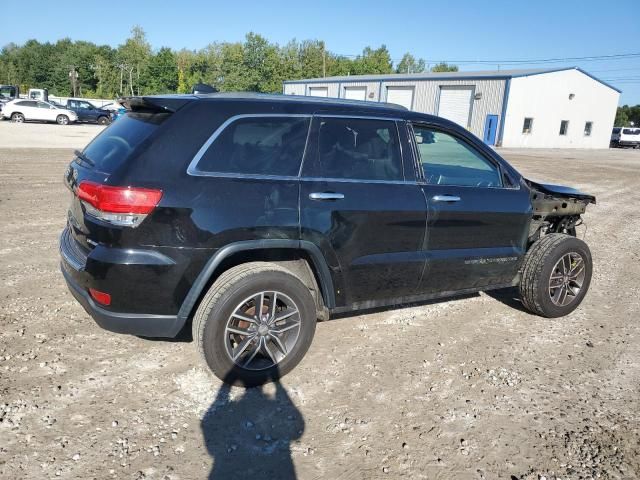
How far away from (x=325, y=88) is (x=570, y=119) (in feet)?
74.7

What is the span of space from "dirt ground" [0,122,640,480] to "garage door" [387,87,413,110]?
3911 centimetres

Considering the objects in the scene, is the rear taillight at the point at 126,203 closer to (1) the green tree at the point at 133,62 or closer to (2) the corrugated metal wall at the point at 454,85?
(2) the corrugated metal wall at the point at 454,85

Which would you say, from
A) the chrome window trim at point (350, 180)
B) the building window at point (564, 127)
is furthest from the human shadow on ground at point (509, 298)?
the building window at point (564, 127)

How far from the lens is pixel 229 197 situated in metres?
3.07

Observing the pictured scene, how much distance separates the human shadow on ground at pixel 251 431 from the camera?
2.61 m

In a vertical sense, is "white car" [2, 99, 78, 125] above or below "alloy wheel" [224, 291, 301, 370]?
above

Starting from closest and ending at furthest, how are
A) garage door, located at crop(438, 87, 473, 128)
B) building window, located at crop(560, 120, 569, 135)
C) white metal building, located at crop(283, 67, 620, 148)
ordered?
white metal building, located at crop(283, 67, 620, 148)
garage door, located at crop(438, 87, 473, 128)
building window, located at crop(560, 120, 569, 135)

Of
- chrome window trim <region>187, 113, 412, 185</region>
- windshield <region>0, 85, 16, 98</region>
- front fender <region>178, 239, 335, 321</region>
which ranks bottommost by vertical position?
front fender <region>178, 239, 335, 321</region>

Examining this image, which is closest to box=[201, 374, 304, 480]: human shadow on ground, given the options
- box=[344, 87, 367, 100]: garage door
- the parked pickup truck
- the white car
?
the white car

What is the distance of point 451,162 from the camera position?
4492 mm

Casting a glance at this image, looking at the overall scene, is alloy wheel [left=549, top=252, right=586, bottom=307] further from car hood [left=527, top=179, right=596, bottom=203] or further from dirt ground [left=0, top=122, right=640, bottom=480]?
car hood [left=527, top=179, right=596, bottom=203]

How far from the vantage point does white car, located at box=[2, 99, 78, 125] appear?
29.3m

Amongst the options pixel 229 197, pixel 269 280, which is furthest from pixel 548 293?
pixel 229 197

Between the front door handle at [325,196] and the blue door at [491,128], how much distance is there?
35113 millimetres
